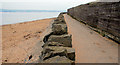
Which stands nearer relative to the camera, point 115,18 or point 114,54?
point 114,54

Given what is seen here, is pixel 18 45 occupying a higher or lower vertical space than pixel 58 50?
lower

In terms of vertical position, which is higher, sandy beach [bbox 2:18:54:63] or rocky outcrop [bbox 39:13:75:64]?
rocky outcrop [bbox 39:13:75:64]

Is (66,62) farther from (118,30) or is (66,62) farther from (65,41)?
(118,30)

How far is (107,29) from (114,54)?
1842mm

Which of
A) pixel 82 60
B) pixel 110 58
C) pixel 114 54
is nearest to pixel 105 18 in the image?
pixel 114 54

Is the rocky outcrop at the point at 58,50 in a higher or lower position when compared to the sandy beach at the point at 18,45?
higher

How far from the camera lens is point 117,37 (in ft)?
11.3

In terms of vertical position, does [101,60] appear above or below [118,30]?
below

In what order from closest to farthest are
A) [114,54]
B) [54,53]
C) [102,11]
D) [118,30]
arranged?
[54,53]
[114,54]
[118,30]
[102,11]

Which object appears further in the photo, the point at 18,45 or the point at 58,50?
the point at 18,45

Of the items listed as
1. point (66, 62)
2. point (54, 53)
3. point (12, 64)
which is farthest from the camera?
point (12, 64)

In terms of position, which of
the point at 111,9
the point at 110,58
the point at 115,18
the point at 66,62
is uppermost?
the point at 111,9

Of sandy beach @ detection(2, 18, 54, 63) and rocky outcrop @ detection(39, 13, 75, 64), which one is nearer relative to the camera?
rocky outcrop @ detection(39, 13, 75, 64)

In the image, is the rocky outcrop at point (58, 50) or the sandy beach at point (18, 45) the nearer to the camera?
the rocky outcrop at point (58, 50)
